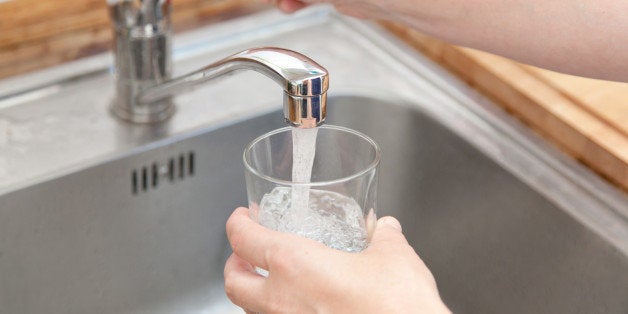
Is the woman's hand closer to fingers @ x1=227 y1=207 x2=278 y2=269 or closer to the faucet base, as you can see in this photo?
fingers @ x1=227 y1=207 x2=278 y2=269

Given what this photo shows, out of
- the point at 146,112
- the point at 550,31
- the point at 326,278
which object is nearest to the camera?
the point at 326,278

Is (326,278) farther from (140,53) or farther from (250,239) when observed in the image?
(140,53)

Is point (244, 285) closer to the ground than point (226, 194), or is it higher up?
higher up

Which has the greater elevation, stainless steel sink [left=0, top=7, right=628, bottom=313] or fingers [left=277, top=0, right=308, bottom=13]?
fingers [left=277, top=0, right=308, bottom=13]

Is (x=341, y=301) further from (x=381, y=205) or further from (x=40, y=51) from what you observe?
(x=40, y=51)

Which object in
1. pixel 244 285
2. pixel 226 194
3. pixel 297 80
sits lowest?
pixel 226 194

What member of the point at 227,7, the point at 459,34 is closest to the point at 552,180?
the point at 459,34

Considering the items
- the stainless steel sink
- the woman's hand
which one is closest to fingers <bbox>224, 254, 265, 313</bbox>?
the woman's hand

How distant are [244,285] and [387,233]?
3.9 inches

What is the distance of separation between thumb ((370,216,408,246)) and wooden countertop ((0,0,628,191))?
0.97ft

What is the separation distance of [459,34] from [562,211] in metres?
0.18

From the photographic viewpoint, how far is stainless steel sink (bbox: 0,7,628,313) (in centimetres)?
82

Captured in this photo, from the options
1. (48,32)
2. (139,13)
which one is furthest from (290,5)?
(48,32)

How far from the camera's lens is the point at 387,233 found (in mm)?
602
